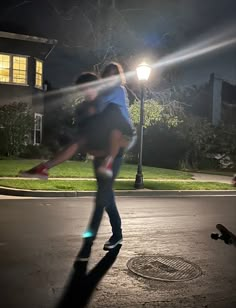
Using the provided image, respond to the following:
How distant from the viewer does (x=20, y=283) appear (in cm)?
393

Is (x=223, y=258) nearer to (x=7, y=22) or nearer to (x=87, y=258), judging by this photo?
(x=87, y=258)

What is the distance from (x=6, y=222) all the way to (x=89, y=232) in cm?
242

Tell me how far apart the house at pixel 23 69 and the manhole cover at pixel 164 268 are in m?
19.5

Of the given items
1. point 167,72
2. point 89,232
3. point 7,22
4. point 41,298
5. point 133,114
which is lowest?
point 41,298

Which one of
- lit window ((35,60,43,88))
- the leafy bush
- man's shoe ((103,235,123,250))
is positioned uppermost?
lit window ((35,60,43,88))

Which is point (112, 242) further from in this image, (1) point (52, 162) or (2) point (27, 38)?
(2) point (27, 38)

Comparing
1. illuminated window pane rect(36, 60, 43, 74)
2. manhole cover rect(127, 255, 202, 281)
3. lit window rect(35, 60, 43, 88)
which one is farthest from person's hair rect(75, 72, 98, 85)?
illuminated window pane rect(36, 60, 43, 74)

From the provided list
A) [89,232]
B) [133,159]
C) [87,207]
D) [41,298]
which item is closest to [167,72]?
[133,159]

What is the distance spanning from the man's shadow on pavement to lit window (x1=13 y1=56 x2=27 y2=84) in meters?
20.5

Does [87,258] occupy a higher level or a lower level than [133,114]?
lower

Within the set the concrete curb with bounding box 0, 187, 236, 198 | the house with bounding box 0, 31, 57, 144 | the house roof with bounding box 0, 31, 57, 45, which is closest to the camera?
the concrete curb with bounding box 0, 187, 236, 198

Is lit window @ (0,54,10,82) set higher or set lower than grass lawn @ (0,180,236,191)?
higher

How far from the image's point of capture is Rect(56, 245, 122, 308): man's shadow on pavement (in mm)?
3568

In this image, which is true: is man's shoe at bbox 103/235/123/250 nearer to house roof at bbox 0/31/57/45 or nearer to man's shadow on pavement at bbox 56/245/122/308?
man's shadow on pavement at bbox 56/245/122/308
